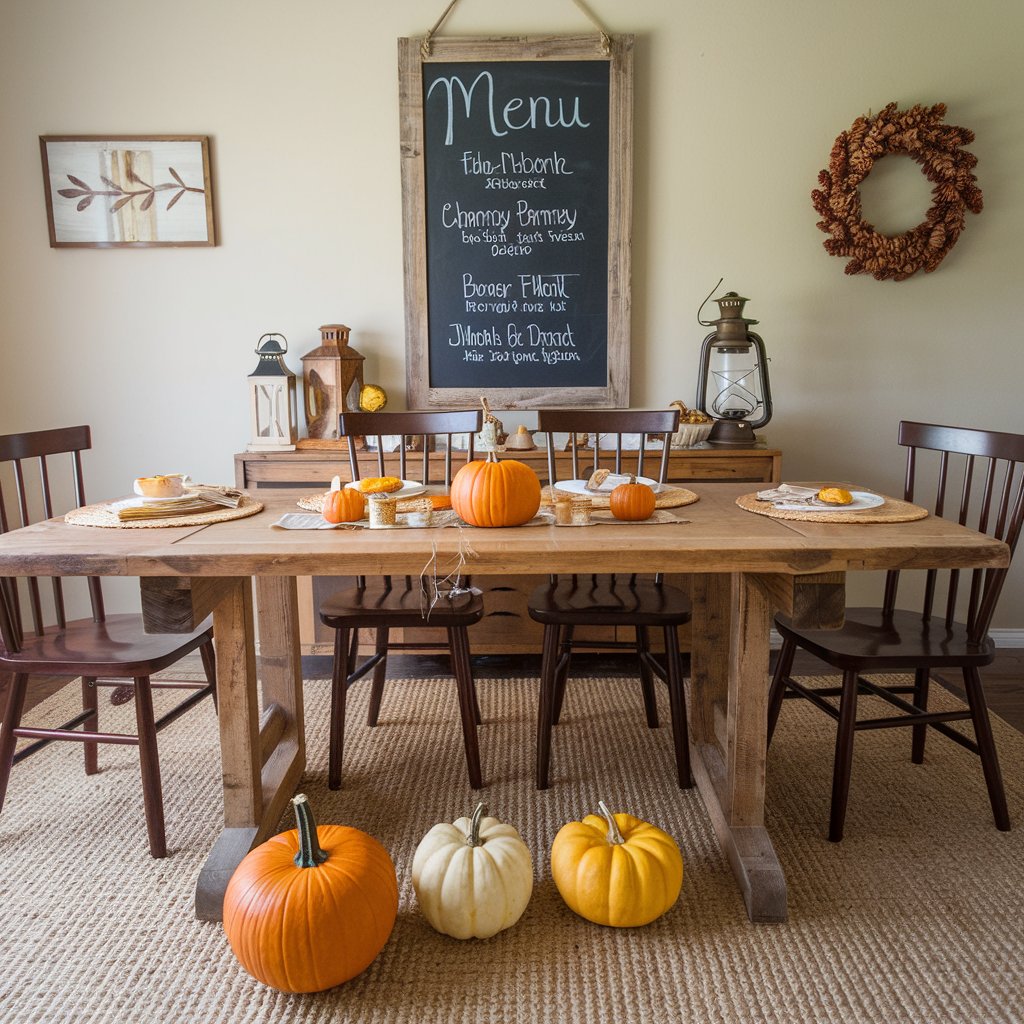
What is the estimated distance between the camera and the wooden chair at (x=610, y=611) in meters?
1.98

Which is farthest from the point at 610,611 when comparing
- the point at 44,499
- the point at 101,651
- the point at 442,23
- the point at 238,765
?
the point at 442,23

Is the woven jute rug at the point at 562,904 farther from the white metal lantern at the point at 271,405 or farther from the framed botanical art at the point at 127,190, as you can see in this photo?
the framed botanical art at the point at 127,190

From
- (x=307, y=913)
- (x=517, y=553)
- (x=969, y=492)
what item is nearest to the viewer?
(x=307, y=913)

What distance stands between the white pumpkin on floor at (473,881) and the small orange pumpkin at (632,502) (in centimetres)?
62


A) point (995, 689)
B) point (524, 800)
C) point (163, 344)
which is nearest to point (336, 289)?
point (163, 344)

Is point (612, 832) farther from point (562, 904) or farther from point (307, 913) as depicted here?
point (307, 913)

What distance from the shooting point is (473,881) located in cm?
145

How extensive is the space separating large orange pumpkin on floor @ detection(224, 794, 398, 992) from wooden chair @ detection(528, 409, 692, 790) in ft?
2.36

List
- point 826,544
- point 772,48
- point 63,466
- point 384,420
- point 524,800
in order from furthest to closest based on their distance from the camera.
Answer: point 63,466, point 772,48, point 384,420, point 524,800, point 826,544

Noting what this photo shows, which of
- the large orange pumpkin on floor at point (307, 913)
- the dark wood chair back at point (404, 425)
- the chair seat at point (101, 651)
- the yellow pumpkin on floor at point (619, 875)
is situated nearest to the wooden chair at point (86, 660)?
the chair seat at point (101, 651)

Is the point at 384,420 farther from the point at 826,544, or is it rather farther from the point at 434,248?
the point at 826,544

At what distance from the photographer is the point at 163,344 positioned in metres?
3.11

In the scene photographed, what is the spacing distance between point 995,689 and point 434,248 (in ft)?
8.01

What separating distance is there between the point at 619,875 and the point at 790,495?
891mm
